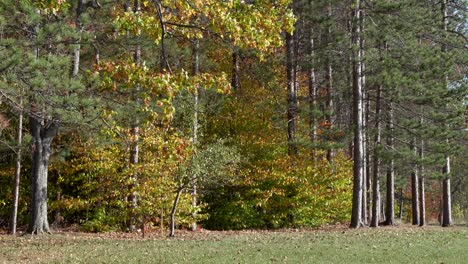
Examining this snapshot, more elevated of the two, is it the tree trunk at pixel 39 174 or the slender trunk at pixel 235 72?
the slender trunk at pixel 235 72

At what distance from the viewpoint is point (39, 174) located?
17.4m

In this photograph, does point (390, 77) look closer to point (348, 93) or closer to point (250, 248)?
point (348, 93)

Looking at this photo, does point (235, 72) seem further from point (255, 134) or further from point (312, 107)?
point (312, 107)

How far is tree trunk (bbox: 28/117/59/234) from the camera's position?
17156 mm

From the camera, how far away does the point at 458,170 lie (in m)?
43.2

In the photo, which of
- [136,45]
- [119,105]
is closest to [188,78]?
[119,105]

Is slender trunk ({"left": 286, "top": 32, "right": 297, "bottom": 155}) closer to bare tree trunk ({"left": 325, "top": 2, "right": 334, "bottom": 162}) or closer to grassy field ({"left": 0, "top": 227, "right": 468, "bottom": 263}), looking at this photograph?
bare tree trunk ({"left": 325, "top": 2, "right": 334, "bottom": 162})

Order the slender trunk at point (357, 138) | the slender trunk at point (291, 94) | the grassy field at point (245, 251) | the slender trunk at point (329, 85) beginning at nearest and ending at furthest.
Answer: the grassy field at point (245, 251)
the slender trunk at point (357, 138)
the slender trunk at point (329, 85)
the slender trunk at point (291, 94)

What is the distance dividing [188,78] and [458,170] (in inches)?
1589

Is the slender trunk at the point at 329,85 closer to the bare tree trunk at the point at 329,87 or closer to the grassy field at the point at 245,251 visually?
the bare tree trunk at the point at 329,87

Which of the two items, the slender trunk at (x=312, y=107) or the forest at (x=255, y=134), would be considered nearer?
the forest at (x=255, y=134)

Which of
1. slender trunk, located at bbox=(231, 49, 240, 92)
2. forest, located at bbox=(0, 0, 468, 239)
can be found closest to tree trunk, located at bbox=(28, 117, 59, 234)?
forest, located at bbox=(0, 0, 468, 239)

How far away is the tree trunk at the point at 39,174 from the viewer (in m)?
17.2

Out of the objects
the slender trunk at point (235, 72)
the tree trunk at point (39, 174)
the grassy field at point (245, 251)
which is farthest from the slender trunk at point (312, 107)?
the tree trunk at point (39, 174)
